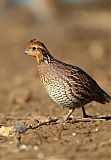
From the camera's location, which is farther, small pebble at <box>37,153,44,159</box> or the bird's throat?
the bird's throat

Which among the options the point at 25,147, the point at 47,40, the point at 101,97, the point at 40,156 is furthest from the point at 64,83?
the point at 47,40

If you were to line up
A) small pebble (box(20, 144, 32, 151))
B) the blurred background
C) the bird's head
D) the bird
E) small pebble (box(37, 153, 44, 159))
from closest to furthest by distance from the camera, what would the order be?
small pebble (box(37, 153, 44, 159)) < small pebble (box(20, 144, 32, 151)) < the bird < the bird's head < the blurred background

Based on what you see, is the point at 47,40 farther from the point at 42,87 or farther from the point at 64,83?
the point at 64,83

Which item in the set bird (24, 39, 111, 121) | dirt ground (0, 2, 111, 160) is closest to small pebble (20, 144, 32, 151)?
dirt ground (0, 2, 111, 160)

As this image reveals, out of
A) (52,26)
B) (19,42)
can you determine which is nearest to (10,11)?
(52,26)

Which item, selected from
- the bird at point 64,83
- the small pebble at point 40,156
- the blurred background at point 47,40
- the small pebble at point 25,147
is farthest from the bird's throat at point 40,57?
the blurred background at point 47,40

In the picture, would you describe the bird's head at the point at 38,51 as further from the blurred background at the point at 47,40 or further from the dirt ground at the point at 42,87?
the blurred background at the point at 47,40

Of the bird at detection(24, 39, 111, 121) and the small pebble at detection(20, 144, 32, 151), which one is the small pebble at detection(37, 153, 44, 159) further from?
the bird at detection(24, 39, 111, 121)
